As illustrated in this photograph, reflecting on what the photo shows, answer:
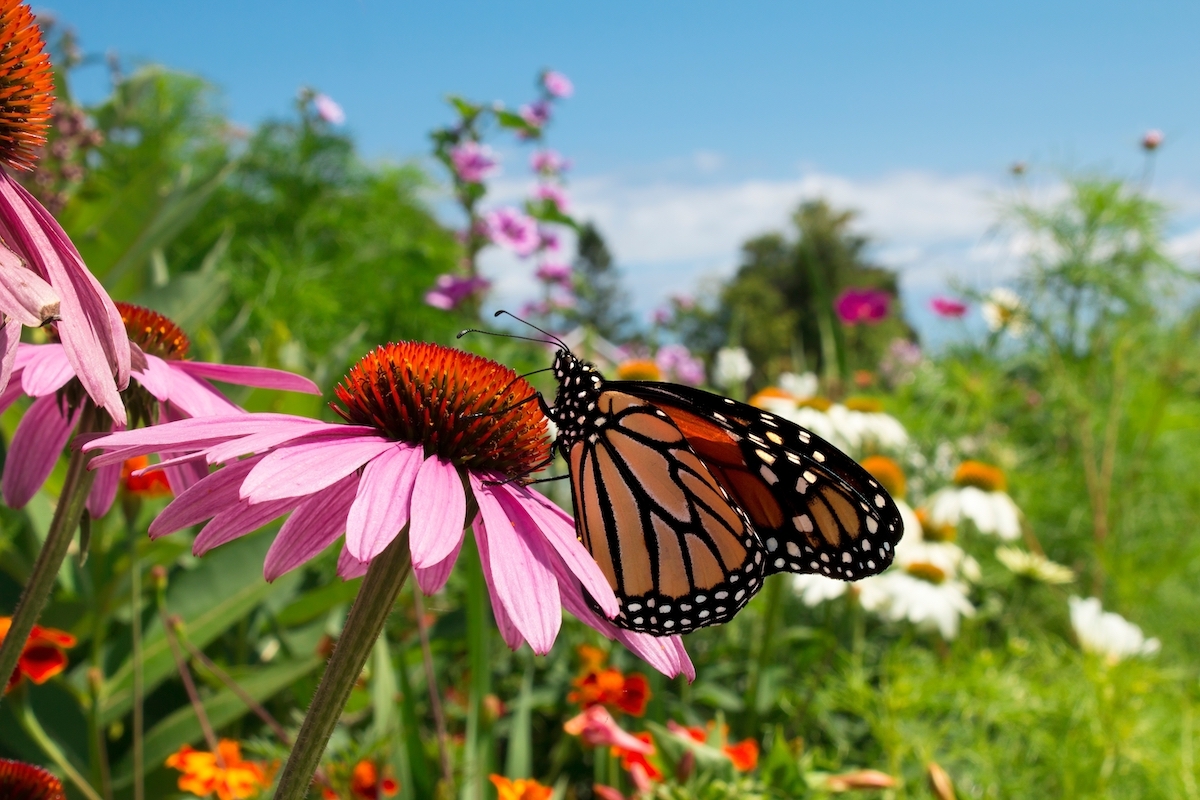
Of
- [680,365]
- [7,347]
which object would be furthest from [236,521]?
[680,365]

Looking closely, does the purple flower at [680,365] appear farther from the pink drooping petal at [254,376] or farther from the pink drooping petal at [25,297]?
the pink drooping petal at [25,297]

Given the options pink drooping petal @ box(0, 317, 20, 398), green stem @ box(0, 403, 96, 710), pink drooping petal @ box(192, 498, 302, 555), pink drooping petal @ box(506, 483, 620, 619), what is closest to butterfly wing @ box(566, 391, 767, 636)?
pink drooping petal @ box(506, 483, 620, 619)

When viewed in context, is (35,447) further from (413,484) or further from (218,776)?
(218,776)

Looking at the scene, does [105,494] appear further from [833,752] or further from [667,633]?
[833,752]

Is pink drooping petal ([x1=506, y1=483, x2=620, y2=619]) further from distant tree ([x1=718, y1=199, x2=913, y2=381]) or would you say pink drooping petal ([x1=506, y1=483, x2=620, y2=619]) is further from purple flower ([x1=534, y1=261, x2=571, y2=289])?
distant tree ([x1=718, y1=199, x2=913, y2=381])

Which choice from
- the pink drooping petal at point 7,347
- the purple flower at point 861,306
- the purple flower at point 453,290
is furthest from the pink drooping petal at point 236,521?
the purple flower at point 861,306

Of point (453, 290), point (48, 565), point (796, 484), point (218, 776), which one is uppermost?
point (453, 290)

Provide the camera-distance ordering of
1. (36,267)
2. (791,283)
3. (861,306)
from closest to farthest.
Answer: (36,267) < (861,306) < (791,283)
